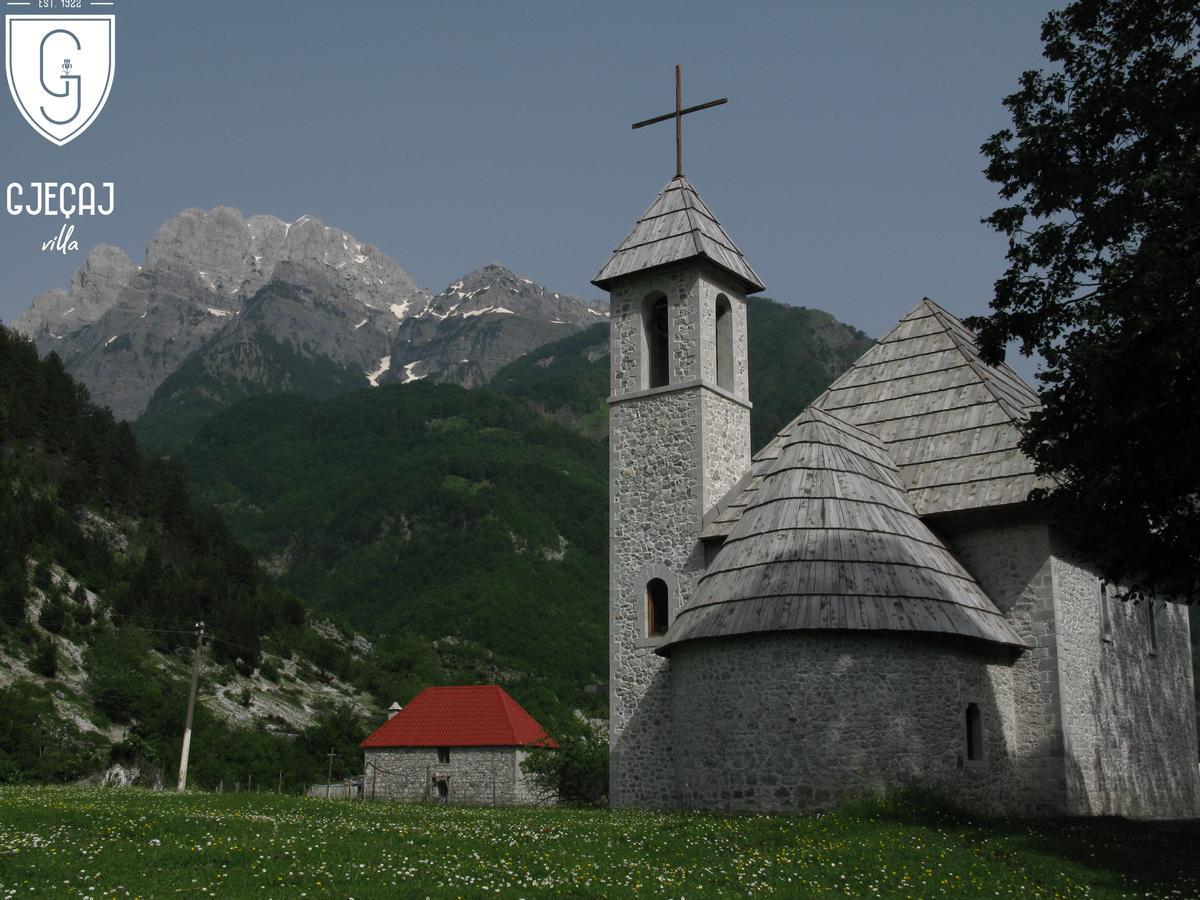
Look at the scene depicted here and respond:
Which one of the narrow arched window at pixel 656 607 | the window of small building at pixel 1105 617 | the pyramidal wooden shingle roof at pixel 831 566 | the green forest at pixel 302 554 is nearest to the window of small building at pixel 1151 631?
the window of small building at pixel 1105 617

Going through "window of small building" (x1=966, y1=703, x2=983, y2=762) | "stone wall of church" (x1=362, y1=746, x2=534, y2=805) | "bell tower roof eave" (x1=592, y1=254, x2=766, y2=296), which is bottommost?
"stone wall of church" (x1=362, y1=746, x2=534, y2=805)

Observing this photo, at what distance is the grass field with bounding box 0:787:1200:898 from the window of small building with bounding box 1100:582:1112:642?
17.9 feet

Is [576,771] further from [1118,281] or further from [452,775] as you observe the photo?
[1118,281]

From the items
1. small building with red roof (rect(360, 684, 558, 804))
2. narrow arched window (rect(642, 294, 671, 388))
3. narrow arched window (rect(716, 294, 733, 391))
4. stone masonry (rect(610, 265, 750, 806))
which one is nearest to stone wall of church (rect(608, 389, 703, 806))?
stone masonry (rect(610, 265, 750, 806))

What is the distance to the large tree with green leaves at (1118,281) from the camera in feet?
46.6

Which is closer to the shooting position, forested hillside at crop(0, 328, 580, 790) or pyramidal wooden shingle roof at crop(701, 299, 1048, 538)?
pyramidal wooden shingle roof at crop(701, 299, 1048, 538)

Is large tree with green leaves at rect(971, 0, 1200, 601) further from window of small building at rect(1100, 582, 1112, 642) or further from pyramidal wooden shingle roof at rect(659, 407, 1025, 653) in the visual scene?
window of small building at rect(1100, 582, 1112, 642)

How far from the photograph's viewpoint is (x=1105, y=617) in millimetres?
23516

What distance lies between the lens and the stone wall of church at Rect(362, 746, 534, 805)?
40438mm

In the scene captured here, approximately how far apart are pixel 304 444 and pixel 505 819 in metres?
118

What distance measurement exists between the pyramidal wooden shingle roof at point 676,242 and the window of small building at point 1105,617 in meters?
9.76

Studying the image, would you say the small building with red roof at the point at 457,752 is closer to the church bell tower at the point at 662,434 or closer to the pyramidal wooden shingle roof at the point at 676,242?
the church bell tower at the point at 662,434

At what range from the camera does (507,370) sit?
193875mm

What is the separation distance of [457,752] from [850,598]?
25.6m
